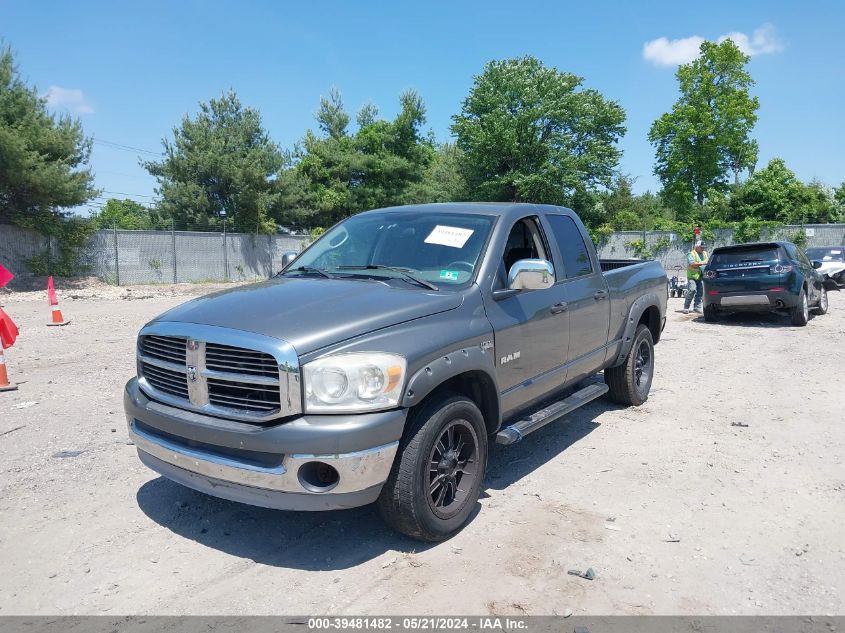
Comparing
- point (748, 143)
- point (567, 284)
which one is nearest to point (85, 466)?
point (567, 284)

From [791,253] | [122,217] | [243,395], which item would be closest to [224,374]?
[243,395]

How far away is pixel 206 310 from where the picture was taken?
3520 mm

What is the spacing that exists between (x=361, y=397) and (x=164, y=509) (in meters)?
1.91

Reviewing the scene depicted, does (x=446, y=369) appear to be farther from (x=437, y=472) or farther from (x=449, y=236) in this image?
(x=449, y=236)

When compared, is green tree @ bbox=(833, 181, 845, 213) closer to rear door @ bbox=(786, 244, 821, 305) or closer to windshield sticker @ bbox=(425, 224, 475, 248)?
rear door @ bbox=(786, 244, 821, 305)

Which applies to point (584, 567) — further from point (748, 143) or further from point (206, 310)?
point (748, 143)

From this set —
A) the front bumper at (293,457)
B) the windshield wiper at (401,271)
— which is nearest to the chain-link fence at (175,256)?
the windshield wiper at (401,271)

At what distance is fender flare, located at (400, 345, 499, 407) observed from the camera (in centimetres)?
314

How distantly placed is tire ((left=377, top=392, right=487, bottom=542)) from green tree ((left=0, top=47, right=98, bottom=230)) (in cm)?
2434

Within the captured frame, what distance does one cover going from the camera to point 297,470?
2.97 meters

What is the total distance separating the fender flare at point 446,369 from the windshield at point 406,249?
0.53m

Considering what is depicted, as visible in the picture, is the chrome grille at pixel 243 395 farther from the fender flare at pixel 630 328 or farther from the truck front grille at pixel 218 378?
the fender flare at pixel 630 328

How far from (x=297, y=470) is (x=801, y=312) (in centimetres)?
1208

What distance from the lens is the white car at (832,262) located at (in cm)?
2023
